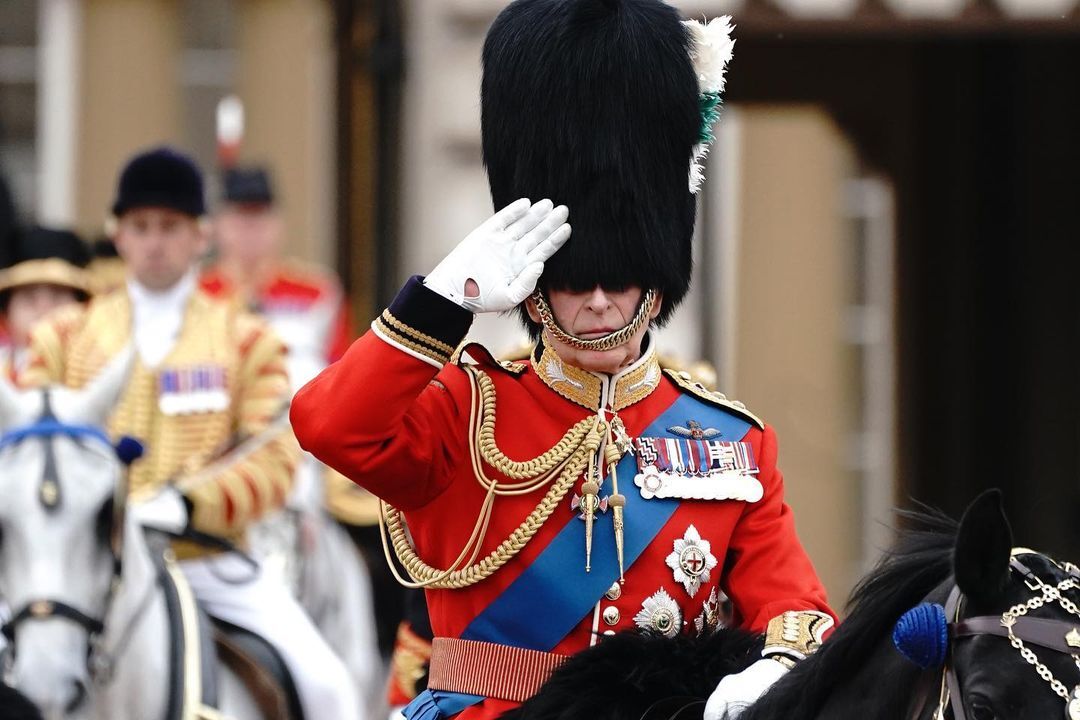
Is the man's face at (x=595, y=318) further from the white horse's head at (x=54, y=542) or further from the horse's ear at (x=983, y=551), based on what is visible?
the white horse's head at (x=54, y=542)

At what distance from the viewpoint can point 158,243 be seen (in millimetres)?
7230

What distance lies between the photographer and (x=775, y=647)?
12.3 feet

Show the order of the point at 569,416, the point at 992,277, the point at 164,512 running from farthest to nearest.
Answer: the point at 992,277
the point at 164,512
the point at 569,416

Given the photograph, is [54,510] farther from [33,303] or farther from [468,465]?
[33,303]

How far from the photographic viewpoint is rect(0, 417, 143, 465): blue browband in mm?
5762

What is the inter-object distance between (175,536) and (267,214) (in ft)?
19.1

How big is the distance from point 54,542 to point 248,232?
6.84 metres

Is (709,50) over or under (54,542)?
over

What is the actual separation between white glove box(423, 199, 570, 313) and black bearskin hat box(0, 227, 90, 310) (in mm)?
6255

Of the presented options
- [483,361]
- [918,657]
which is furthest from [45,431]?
[918,657]

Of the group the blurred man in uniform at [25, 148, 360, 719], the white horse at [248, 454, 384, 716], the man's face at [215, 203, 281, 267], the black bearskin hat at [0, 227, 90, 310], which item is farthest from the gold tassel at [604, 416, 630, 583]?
the man's face at [215, 203, 281, 267]

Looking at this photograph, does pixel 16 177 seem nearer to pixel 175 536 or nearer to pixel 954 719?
pixel 175 536

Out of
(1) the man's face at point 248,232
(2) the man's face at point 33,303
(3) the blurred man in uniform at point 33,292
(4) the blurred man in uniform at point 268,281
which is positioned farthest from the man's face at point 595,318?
(1) the man's face at point 248,232

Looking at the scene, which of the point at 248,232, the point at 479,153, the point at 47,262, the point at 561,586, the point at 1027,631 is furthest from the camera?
the point at 248,232
